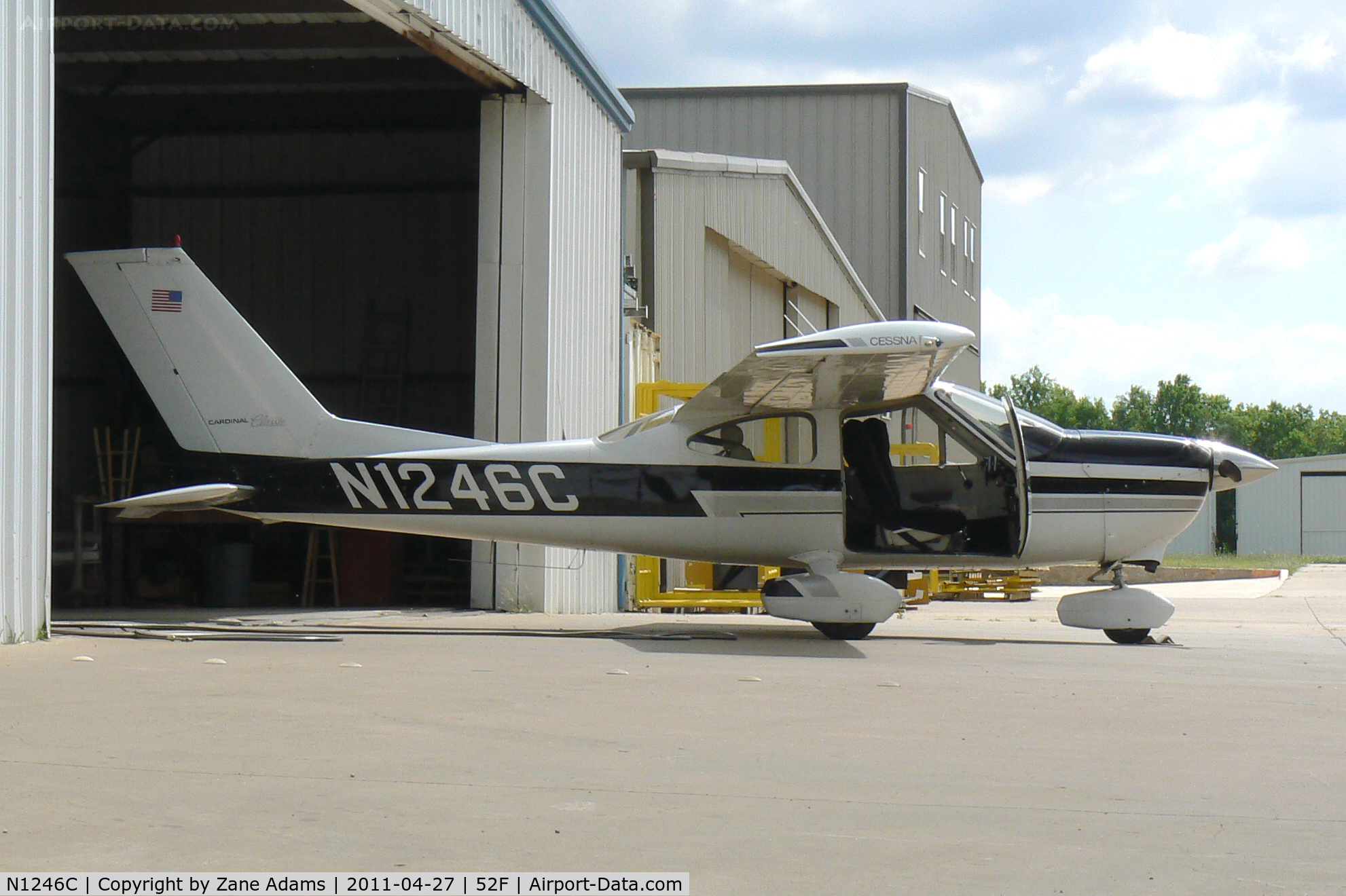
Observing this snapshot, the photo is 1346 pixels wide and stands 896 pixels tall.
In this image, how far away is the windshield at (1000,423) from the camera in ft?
28.8

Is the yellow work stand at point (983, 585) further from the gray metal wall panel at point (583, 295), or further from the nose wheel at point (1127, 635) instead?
the nose wheel at point (1127, 635)

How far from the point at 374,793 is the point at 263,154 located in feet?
50.3

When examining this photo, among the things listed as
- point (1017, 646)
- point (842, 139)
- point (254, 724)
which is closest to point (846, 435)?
point (1017, 646)

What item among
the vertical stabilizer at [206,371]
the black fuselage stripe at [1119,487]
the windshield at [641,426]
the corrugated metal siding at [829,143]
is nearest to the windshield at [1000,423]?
the black fuselage stripe at [1119,487]

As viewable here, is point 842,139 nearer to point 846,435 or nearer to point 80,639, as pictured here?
point 846,435

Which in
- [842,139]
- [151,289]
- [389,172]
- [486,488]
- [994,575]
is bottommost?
[994,575]

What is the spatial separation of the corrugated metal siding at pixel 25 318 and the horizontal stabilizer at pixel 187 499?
49.3 inches

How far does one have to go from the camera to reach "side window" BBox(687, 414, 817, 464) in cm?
902

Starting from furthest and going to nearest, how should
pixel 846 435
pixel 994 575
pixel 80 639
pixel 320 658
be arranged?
pixel 994 575 → pixel 846 435 → pixel 80 639 → pixel 320 658

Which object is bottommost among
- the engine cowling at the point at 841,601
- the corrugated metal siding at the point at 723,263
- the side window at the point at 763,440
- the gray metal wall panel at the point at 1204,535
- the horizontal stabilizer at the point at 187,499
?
the gray metal wall panel at the point at 1204,535

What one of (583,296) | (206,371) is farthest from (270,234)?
(206,371)

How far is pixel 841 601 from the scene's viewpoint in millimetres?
8516

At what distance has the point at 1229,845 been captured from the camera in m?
3.02

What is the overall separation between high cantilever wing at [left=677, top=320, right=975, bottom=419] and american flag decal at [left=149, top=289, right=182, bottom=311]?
11.9ft
